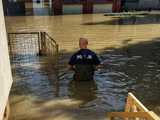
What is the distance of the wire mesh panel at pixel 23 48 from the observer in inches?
534

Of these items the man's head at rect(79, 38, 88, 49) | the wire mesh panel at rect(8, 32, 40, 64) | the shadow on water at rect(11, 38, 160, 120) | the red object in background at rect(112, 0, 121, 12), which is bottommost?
the shadow on water at rect(11, 38, 160, 120)

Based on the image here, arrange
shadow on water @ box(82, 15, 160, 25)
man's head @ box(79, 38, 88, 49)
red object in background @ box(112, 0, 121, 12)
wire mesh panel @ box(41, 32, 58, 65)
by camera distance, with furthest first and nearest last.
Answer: red object in background @ box(112, 0, 121, 12) → shadow on water @ box(82, 15, 160, 25) → wire mesh panel @ box(41, 32, 58, 65) → man's head @ box(79, 38, 88, 49)

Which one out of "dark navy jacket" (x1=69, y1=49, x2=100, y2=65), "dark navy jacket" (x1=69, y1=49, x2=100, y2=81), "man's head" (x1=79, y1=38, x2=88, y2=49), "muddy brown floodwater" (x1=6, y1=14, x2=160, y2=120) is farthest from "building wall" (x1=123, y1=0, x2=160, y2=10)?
"man's head" (x1=79, y1=38, x2=88, y2=49)

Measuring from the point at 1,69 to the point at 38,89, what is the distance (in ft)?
15.4

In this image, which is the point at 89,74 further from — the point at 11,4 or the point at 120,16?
the point at 11,4

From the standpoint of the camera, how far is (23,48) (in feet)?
50.0

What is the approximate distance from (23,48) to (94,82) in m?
5.84

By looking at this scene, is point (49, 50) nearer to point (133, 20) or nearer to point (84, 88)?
point (84, 88)

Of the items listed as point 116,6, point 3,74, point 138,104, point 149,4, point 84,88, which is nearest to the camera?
point 138,104

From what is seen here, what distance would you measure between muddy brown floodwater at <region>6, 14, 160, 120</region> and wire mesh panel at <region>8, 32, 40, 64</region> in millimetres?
532

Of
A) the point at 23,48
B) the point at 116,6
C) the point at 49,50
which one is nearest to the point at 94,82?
the point at 49,50

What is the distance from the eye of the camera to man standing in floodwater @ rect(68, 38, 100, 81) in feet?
31.4

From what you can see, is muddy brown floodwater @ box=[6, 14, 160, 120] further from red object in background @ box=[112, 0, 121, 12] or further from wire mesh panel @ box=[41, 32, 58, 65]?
red object in background @ box=[112, 0, 121, 12]

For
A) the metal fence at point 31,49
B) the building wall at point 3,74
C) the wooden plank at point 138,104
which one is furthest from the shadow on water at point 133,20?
the wooden plank at point 138,104
